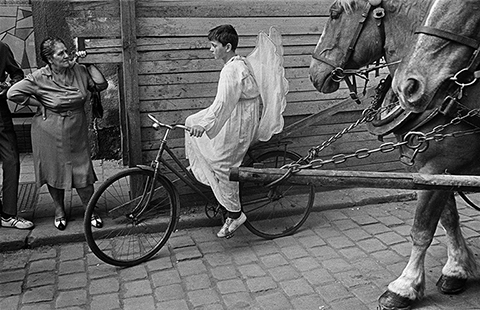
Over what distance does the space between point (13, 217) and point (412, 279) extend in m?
3.58

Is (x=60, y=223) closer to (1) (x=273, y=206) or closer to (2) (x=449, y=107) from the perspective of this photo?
→ (1) (x=273, y=206)

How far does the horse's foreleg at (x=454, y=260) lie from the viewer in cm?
387

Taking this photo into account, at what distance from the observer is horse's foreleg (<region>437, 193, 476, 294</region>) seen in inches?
152

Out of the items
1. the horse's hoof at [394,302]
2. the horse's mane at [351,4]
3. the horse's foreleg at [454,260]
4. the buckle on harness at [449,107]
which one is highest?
the horse's mane at [351,4]

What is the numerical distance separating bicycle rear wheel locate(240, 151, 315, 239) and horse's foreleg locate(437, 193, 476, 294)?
1.41 metres

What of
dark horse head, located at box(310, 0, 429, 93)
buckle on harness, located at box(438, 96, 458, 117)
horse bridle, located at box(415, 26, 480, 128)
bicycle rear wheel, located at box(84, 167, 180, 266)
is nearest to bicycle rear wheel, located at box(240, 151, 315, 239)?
bicycle rear wheel, located at box(84, 167, 180, 266)

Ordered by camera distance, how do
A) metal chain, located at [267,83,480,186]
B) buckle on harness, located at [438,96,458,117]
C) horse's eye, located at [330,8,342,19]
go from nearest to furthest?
1. metal chain, located at [267,83,480,186]
2. buckle on harness, located at [438,96,458,117]
3. horse's eye, located at [330,8,342,19]

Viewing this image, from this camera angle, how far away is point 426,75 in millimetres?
2631

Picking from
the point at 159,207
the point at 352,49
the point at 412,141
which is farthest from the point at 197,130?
the point at 412,141

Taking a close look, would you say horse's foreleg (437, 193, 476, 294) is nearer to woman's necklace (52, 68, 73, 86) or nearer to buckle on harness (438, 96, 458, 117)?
buckle on harness (438, 96, 458, 117)

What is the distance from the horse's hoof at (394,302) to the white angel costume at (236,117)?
1.52m

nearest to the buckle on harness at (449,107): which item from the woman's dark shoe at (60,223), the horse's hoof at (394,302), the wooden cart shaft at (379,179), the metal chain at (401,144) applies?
the metal chain at (401,144)

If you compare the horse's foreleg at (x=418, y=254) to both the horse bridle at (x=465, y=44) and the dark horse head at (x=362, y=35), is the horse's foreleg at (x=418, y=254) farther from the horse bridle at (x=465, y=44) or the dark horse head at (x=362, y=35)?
the horse bridle at (x=465, y=44)

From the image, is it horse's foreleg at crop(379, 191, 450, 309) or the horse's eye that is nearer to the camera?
horse's foreleg at crop(379, 191, 450, 309)
